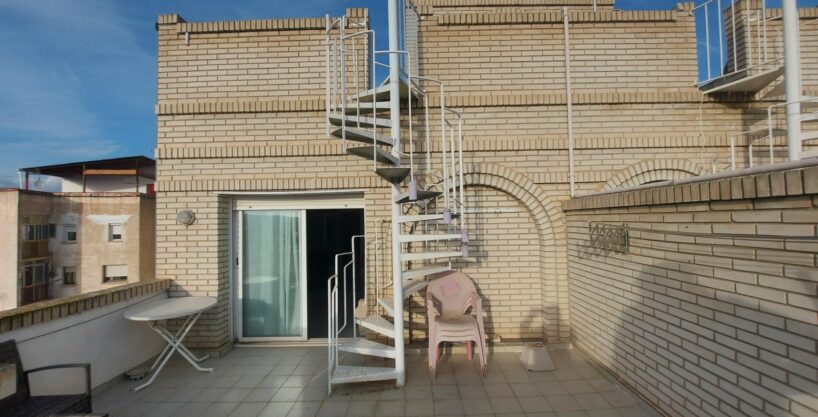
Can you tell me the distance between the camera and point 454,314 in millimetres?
3736

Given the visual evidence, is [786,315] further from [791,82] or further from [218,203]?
[218,203]

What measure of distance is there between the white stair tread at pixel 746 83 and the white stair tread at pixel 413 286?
3.84 meters

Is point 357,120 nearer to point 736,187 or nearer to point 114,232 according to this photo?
point 736,187

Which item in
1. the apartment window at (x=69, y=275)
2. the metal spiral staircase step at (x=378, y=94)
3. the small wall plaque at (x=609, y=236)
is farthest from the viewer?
the apartment window at (x=69, y=275)

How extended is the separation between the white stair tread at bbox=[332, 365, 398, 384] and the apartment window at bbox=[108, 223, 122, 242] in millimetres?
17243

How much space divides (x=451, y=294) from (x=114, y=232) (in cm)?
1799

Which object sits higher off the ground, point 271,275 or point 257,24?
point 257,24

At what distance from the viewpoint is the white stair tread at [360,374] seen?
3061 mm

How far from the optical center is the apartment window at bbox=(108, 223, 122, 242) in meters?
15.8

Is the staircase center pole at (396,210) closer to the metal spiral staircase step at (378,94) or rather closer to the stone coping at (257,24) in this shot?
the metal spiral staircase step at (378,94)

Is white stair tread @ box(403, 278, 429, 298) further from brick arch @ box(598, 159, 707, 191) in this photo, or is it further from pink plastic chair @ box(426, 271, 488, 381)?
brick arch @ box(598, 159, 707, 191)

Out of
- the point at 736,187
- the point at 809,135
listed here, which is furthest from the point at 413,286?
the point at 809,135

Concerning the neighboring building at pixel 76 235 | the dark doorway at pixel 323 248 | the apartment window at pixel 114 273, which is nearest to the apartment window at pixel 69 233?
the neighboring building at pixel 76 235

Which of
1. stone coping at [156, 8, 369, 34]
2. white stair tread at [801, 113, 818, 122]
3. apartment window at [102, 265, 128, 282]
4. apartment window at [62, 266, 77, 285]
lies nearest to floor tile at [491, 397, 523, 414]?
white stair tread at [801, 113, 818, 122]
